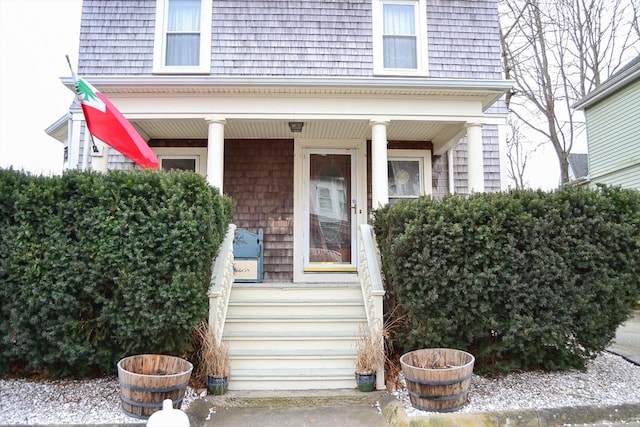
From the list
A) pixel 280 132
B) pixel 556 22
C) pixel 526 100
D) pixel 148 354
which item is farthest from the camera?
pixel 526 100

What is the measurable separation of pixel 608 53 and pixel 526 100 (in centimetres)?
326

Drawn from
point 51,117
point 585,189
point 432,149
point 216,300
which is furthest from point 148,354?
point 51,117

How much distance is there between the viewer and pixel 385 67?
7.27 m

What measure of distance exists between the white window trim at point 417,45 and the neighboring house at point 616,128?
21.1ft

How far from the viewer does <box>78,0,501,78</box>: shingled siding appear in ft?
23.5

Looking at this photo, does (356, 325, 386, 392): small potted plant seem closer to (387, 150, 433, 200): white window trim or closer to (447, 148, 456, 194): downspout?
(387, 150, 433, 200): white window trim

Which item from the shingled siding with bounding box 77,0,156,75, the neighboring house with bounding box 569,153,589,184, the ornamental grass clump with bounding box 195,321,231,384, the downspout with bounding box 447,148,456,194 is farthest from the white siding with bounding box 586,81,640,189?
the ornamental grass clump with bounding box 195,321,231,384

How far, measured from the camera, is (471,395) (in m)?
3.60

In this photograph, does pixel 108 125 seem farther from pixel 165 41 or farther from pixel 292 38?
pixel 292 38

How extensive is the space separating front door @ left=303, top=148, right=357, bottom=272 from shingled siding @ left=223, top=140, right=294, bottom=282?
0.29 metres

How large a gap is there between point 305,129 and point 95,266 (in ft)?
13.6

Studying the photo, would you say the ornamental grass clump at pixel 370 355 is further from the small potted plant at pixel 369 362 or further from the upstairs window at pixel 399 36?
the upstairs window at pixel 399 36

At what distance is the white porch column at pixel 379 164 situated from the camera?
5977 millimetres

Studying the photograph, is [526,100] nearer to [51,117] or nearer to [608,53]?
[608,53]
